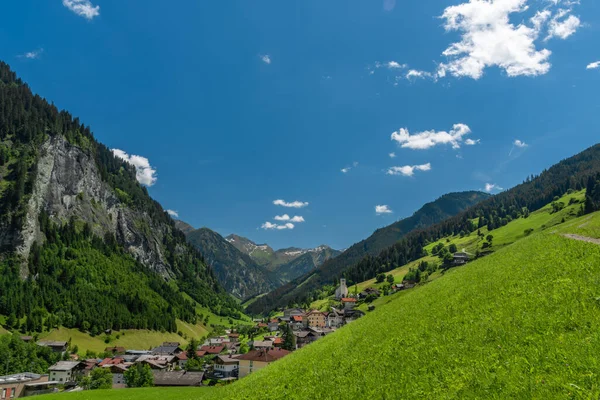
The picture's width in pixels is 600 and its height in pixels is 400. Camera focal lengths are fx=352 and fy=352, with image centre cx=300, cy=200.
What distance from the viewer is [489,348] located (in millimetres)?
16047

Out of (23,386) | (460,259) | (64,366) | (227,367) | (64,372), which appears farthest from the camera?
(460,259)

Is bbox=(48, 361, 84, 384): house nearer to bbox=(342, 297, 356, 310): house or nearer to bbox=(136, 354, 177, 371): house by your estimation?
bbox=(136, 354, 177, 371): house

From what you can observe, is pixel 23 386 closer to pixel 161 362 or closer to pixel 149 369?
pixel 149 369

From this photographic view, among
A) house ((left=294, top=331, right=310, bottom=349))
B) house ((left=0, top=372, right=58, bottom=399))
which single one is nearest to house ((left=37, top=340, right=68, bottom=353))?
house ((left=0, top=372, right=58, bottom=399))

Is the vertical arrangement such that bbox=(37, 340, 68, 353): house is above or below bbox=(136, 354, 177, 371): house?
above

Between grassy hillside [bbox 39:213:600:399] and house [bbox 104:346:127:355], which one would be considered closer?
grassy hillside [bbox 39:213:600:399]

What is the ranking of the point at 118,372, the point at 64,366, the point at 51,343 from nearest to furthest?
the point at 118,372 < the point at 64,366 < the point at 51,343

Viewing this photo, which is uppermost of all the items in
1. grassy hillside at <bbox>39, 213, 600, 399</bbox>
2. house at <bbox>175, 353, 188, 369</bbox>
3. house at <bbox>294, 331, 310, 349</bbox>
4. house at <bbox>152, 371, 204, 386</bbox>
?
grassy hillside at <bbox>39, 213, 600, 399</bbox>

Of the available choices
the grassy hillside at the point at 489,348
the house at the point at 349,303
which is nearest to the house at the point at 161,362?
the house at the point at 349,303

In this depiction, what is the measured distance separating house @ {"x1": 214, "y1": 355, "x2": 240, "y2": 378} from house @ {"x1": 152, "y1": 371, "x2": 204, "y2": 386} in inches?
407

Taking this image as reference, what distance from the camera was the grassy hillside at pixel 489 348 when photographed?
491 inches

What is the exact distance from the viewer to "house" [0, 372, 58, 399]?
3063 inches

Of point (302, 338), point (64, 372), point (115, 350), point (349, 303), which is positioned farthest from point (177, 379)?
point (349, 303)

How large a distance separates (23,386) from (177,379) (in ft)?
117
